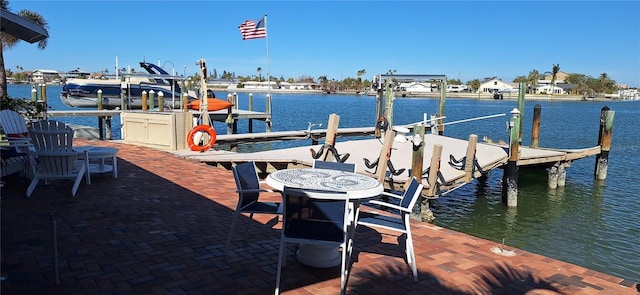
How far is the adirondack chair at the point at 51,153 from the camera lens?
5.62 m

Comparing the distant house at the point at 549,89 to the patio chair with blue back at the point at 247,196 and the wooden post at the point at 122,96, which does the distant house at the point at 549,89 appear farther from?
the patio chair with blue back at the point at 247,196

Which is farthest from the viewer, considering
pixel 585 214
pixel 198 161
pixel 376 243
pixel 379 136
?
pixel 379 136

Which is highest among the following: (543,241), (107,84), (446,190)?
(107,84)

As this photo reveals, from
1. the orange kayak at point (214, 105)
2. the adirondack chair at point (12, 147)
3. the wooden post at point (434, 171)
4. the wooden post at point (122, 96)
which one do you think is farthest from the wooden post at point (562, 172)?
the wooden post at point (122, 96)

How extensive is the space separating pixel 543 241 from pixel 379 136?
22.1ft

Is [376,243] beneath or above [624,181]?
above

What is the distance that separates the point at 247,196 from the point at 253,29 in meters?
17.0

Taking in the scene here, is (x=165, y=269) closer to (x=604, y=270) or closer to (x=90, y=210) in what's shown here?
(x=90, y=210)

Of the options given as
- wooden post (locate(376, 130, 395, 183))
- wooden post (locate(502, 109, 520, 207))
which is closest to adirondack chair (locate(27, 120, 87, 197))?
wooden post (locate(376, 130, 395, 183))

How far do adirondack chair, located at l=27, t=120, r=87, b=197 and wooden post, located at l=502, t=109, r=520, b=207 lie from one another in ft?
31.7

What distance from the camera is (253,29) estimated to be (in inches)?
785

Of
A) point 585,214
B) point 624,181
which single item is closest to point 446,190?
point 585,214

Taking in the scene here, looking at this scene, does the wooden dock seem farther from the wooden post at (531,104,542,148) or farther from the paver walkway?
the paver walkway

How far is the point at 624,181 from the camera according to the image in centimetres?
1466
